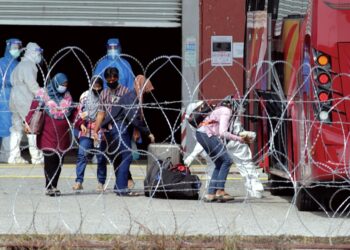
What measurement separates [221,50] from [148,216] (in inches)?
309

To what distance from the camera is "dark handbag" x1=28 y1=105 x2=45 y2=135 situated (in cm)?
1341

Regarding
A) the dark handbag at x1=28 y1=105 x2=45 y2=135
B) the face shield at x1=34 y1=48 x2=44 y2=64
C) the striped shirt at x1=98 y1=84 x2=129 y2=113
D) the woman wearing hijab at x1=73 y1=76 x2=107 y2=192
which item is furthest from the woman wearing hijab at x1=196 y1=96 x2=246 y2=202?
the face shield at x1=34 y1=48 x2=44 y2=64

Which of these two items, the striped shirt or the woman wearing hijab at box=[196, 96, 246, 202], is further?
the striped shirt

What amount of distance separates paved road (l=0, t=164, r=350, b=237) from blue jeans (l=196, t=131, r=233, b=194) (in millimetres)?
347

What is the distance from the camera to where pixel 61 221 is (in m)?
11.4

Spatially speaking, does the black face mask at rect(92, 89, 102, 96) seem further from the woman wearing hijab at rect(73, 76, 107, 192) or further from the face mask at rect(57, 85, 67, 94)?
the face mask at rect(57, 85, 67, 94)

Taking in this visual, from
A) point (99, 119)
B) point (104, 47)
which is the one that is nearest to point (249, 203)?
point (99, 119)

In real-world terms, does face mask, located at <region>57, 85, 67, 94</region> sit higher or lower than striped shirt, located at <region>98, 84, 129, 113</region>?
higher

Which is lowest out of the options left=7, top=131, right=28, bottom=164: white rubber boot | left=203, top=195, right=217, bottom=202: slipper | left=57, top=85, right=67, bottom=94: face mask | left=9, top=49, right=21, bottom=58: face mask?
left=7, top=131, right=28, bottom=164: white rubber boot

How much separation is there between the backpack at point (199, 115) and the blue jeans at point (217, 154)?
0.15 meters

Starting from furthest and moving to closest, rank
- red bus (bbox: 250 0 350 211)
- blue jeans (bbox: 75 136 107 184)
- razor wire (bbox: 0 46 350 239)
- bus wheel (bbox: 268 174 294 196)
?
bus wheel (bbox: 268 174 294 196), blue jeans (bbox: 75 136 107 184), red bus (bbox: 250 0 350 211), razor wire (bbox: 0 46 350 239)

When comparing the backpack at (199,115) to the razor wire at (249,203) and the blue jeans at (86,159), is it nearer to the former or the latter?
the razor wire at (249,203)

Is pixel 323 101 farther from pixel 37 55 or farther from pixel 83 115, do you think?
pixel 37 55

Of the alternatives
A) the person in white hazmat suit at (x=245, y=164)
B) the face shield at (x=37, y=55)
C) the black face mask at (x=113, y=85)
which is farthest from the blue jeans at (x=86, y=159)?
the face shield at (x=37, y=55)
